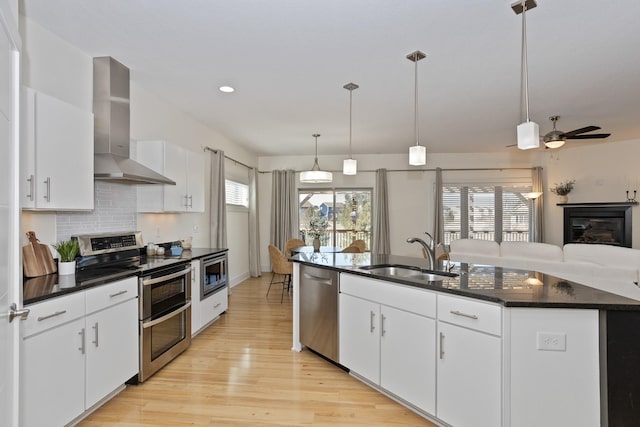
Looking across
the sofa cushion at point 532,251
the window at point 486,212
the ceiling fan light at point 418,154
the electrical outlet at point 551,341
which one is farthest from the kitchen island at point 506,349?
the window at point 486,212

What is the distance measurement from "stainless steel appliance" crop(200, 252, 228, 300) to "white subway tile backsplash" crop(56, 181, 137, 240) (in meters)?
0.88

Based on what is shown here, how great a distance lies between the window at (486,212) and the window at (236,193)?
444cm

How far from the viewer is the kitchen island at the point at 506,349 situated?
172 centimetres

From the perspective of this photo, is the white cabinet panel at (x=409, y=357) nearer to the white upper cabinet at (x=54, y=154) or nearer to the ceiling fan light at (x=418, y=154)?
the ceiling fan light at (x=418, y=154)

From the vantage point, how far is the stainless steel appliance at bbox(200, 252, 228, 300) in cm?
395

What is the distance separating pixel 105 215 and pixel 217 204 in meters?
2.25

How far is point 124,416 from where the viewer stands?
2.37 m

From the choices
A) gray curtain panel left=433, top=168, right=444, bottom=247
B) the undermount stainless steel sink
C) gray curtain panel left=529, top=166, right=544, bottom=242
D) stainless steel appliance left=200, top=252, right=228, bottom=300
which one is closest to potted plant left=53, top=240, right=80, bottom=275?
stainless steel appliance left=200, top=252, right=228, bottom=300

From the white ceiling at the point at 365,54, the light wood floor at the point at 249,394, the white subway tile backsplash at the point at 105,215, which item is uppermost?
the white ceiling at the point at 365,54

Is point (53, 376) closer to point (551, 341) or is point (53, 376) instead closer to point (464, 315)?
point (464, 315)

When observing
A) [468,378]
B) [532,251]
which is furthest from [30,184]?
[532,251]

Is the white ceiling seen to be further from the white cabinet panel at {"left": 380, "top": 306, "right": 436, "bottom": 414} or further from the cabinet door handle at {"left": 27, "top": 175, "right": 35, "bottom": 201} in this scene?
the white cabinet panel at {"left": 380, "top": 306, "right": 436, "bottom": 414}

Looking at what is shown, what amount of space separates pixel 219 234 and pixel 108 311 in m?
3.19

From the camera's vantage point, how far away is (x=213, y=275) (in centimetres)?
423
